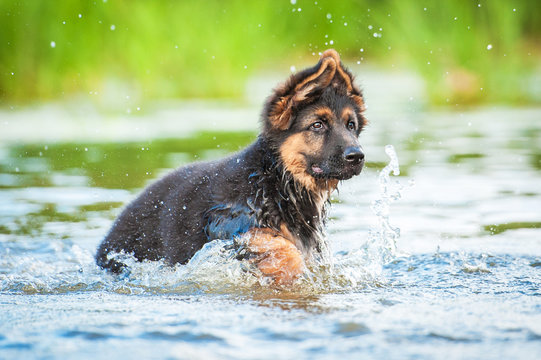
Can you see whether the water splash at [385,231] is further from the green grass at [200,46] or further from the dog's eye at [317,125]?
the green grass at [200,46]

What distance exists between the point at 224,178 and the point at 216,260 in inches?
25.3

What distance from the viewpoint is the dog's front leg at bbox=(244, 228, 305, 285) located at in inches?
236

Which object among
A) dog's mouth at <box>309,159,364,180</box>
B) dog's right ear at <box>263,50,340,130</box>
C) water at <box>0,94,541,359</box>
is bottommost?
water at <box>0,94,541,359</box>

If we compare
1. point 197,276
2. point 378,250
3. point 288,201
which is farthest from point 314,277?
point 378,250

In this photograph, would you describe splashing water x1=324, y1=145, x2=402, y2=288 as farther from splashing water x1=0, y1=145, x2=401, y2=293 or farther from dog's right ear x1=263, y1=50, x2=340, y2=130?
dog's right ear x1=263, y1=50, x2=340, y2=130

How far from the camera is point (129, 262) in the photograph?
21.3 feet

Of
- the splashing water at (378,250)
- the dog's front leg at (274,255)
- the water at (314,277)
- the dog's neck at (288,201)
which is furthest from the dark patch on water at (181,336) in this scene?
the splashing water at (378,250)

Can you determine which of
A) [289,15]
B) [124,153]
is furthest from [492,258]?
[289,15]

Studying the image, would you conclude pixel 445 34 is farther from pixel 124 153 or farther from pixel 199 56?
pixel 124 153

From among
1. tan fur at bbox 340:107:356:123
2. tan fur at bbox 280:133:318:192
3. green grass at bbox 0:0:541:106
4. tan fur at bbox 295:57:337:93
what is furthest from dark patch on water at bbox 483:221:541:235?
green grass at bbox 0:0:541:106

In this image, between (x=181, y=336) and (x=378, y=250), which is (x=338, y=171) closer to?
(x=378, y=250)

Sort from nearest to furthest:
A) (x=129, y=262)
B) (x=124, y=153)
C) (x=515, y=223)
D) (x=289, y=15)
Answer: (x=129, y=262) < (x=515, y=223) < (x=124, y=153) < (x=289, y=15)

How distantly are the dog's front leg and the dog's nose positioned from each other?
2.50 feet

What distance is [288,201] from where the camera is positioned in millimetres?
6270
